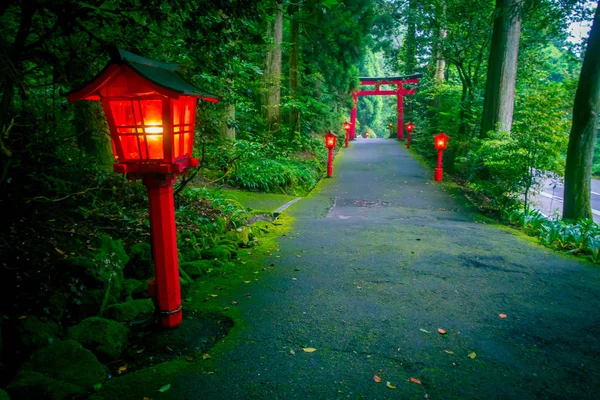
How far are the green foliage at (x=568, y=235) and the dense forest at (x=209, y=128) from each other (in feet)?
0.10

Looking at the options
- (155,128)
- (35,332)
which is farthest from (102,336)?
(155,128)

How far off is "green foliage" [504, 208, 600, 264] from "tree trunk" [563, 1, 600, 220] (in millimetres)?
673

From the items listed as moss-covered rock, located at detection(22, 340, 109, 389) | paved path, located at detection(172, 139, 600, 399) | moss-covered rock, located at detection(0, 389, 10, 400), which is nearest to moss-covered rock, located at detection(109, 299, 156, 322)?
moss-covered rock, located at detection(22, 340, 109, 389)

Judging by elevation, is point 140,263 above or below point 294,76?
below

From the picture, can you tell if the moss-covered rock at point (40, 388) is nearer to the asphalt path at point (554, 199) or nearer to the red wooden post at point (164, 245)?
the red wooden post at point (164, 245)

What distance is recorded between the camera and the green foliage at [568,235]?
5727 millimetres

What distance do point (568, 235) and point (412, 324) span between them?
4.71 metres

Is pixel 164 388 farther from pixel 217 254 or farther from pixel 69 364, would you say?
pixel 217 254

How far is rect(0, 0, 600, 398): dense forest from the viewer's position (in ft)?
10.6

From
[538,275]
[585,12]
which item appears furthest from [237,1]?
[585,12]

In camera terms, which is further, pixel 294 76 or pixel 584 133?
pixel 294 76

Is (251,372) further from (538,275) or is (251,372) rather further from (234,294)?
(538,275)

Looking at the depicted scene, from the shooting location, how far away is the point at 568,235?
639 cm

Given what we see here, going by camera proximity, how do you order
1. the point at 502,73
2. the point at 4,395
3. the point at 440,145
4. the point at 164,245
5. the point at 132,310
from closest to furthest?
1. the point at 4,395
2. the point at 164,245
3. the point at 132,310
4. the point at 502,73
5. the point at 440,145
